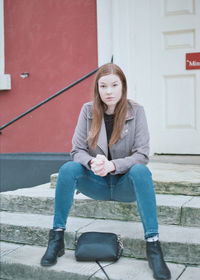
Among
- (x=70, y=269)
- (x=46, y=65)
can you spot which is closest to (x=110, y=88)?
(x=70, y=269)

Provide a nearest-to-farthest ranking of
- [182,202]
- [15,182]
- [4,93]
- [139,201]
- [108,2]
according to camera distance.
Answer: [139,201] → [182,202] → [108,2] → [15,182] → [4,93]

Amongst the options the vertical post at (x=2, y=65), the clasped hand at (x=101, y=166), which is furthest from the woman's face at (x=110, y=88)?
the vertical post at (x=2, y=65)

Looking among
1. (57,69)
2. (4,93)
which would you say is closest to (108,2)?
(57,69)

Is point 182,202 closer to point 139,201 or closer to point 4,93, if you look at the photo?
point 139,201

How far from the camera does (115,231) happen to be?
2668 millimetres

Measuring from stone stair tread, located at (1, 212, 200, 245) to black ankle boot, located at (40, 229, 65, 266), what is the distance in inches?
9.6

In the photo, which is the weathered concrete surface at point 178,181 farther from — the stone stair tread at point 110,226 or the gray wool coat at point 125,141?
the gray wool coat at point 125,141

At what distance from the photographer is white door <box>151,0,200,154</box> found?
3959mm

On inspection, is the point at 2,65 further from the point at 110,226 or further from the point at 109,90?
the point at 110,226

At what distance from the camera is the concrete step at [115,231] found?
7.96 feet

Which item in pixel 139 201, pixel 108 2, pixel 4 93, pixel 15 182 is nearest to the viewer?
pixel 139 201

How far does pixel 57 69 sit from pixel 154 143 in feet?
4.14

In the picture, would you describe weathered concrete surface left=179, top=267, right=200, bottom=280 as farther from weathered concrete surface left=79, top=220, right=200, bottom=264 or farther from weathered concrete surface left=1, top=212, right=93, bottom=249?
weathered concrete surface left=1, top=212, right=93, bottom=249

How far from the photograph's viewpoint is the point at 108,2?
4.06 meters
